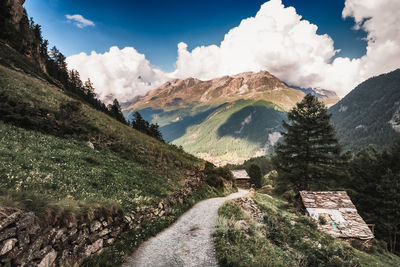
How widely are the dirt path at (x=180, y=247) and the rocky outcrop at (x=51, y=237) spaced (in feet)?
4.89

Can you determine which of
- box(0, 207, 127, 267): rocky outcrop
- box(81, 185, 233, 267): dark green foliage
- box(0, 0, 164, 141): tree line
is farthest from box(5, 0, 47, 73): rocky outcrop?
box(0, 207, 127, 267): rocky outcrop

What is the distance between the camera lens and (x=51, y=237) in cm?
562

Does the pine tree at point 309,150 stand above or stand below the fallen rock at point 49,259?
above

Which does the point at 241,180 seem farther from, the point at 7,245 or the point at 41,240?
the point at 7,245

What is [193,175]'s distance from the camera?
23906mm

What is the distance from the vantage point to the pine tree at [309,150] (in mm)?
25234

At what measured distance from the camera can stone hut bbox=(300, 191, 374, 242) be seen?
1823cm

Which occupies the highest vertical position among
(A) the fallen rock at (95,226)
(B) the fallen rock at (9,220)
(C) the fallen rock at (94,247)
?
(B) the fallen rock at (9,220)

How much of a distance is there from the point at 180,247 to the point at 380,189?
3603 centimetres

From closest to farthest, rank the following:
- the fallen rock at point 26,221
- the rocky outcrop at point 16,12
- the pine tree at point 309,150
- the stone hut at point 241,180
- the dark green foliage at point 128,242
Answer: the fallen rock at point 26,221, the dark green foliage at point 128,242, the pine tree at point 309,150, the rocky outcrop at point 16,12, the stone hut at point 241,180

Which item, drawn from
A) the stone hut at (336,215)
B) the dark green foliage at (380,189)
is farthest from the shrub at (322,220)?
the dark green foliage at (380,189)

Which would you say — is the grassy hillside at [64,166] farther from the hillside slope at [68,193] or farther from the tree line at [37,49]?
the tree line at [37,49]

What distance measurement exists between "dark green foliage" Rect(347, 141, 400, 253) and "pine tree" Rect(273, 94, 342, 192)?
10.5m

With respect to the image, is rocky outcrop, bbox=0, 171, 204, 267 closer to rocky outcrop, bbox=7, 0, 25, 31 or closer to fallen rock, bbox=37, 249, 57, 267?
fallen rock, bbox=37, 249, 57, 267
